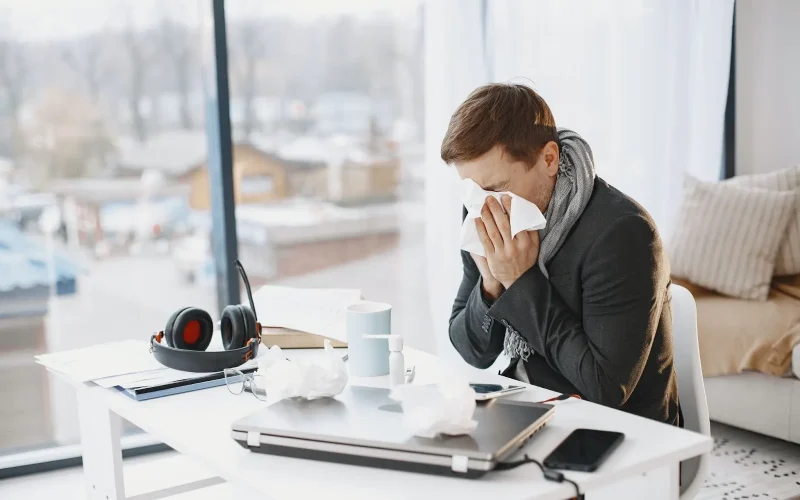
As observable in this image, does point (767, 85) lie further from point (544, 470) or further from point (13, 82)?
point (544, 470)

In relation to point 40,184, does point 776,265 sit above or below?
below

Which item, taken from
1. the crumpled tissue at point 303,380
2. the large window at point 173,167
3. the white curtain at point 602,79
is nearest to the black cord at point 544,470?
the crumpled tissue at point 303,380

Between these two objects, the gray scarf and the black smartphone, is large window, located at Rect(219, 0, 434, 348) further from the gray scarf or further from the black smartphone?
the black smartphone

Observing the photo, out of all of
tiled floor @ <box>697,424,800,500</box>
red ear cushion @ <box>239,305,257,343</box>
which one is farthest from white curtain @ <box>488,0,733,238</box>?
red ear cushion @ <box>239,305,257,343</box>

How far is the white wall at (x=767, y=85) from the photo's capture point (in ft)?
11.3

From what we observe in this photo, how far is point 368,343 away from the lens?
1.51 m

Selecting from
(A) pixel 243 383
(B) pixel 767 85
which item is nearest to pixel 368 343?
(A) pixel 243 383

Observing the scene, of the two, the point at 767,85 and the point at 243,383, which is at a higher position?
the point at 767,85

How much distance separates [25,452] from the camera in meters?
2.61

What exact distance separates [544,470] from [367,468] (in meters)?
0.21

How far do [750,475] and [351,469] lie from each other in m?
1.72

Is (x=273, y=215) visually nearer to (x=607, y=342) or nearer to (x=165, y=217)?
(x=165, y=217)

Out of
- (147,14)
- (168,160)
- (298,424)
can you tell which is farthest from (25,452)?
(298,424)

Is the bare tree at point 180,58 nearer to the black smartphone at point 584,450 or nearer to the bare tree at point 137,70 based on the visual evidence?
the bare tree at point 137,70
